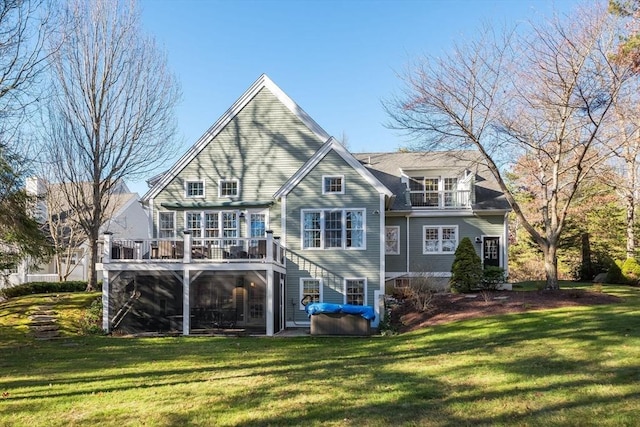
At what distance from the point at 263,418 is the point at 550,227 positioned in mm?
15428

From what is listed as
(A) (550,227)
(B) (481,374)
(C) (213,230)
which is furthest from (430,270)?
(B) (481,374)

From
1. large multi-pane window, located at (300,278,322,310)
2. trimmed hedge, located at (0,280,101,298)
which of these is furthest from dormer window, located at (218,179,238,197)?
trimmed hedge, located at (0,280,101,298)

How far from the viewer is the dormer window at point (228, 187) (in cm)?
2017

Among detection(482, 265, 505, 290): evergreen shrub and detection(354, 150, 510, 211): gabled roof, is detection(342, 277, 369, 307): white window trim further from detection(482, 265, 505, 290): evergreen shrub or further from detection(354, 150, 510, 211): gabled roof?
detection(354, 150, 510, 211): gabled roof

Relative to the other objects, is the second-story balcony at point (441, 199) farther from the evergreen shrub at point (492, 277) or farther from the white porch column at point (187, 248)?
the white porch column at point (187, 248)

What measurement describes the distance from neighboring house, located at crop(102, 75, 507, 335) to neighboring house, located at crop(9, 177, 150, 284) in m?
5.63

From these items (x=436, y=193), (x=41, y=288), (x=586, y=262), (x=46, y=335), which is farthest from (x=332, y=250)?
(x=586, y=262)

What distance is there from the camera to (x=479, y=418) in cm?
586

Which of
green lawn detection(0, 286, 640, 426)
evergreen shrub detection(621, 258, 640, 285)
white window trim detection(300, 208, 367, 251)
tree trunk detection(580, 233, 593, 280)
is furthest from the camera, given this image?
tree trunk detection(580, 233, 593, 280)

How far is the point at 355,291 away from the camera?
18688mm

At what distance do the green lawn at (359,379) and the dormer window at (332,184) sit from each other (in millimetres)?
6856

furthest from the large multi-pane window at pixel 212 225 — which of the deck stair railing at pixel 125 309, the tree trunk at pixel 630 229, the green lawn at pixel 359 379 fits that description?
the tree trunk at pixel 630 229

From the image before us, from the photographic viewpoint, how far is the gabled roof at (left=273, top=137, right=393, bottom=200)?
18500 millimetres

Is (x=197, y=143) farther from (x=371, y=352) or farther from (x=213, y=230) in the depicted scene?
(x=371, y=352)
